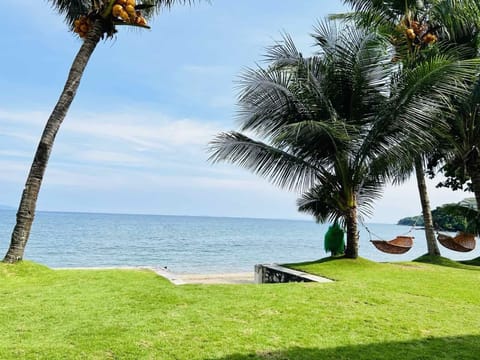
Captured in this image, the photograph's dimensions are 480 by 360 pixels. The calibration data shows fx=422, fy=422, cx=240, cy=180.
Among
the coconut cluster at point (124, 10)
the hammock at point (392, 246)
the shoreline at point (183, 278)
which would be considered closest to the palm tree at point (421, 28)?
the hammock at point (392, 246)

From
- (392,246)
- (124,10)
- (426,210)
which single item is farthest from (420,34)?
(124,10)

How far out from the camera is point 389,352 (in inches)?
144

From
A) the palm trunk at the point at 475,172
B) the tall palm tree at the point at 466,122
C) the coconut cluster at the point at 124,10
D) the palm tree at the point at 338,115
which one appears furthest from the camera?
the palm trunk at the point at 475,172

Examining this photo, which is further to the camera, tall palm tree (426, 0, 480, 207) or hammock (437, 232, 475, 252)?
tall palm tree (426, 0, 480, 207)

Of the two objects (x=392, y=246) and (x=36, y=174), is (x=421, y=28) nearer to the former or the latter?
(x=392, y=246)

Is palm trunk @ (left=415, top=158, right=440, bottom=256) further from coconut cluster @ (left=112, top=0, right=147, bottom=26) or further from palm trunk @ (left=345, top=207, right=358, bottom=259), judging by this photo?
coconut cluster @ (left=112, top=0, right=147, bottom=26)

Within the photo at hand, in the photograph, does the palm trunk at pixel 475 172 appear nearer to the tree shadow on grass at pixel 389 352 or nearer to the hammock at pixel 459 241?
the hammock at pixel 459 241

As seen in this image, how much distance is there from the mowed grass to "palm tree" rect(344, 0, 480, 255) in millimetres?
5674

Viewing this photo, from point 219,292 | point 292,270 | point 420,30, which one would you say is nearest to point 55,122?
point 219,292

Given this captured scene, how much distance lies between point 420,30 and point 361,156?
409 cm

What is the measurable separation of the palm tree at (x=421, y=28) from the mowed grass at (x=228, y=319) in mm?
5674

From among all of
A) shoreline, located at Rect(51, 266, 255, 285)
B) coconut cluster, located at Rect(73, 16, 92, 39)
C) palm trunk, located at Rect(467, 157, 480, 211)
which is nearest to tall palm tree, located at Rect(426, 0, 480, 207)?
palm trunk, located at Rect(467, 157, 480, 211)

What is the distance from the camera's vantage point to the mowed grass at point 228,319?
11.7 feet

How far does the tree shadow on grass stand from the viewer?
11.4ft
